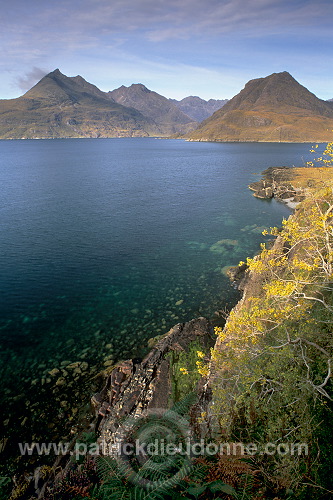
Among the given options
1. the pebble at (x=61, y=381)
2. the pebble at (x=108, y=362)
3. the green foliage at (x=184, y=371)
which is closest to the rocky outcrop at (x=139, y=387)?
the green foliage at (x=184, y=371)

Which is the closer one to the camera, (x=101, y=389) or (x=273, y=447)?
(x=273, y=447)

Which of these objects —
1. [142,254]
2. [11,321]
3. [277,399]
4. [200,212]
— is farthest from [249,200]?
[277,399]

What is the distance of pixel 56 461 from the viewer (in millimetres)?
16359

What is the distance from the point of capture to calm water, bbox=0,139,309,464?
26.0 meters

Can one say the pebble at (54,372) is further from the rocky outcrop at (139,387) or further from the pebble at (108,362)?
the rocky outcrop at (139,387)

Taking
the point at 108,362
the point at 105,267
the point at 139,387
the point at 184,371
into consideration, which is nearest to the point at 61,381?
the point at 108,362

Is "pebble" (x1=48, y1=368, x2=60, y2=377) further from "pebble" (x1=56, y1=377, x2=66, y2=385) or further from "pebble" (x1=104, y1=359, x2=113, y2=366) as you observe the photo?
"pebble" (x1=104, y1=359, x2=113, y2=366)

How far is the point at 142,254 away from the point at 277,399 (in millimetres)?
35326

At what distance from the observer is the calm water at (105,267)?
2603 centimetres

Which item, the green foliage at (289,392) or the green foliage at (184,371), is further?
the green foliage at (184,371)

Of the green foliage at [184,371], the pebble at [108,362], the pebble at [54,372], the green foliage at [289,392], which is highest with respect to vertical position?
the green foliage at [289,392]

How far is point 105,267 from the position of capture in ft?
131

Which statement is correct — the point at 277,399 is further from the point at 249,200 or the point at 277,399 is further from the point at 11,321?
the point at 249,200

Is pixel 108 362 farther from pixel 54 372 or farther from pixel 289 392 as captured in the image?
pixel 289 392
